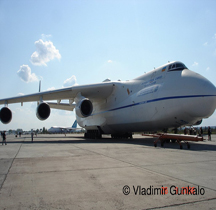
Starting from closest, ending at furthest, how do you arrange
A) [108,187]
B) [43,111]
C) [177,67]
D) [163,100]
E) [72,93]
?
[108,187]
[163,100]
[177,67]
[43,111]
[72,93]

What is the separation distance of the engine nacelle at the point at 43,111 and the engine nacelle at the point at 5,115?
3.04 metres

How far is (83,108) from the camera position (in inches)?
596

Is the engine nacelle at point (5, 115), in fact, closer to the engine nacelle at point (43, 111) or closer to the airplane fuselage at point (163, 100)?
the engine nacelle at point (43, 111)

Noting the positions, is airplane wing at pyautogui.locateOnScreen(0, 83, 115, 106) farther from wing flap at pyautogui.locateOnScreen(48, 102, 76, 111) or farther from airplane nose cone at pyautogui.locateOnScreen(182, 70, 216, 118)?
airplane nose cone at pyautogui.locateOnScreen(182, 70, 216, 118)

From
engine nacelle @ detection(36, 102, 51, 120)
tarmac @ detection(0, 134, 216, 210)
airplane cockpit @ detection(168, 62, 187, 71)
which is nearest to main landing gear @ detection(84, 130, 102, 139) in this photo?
engine nacelle @ detection(36, 102, 51, 120)

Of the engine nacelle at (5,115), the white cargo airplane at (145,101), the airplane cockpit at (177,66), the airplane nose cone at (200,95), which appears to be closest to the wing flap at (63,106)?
the white cargo airplane at (145,101)

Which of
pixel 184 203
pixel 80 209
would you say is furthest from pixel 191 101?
pixel 80 209

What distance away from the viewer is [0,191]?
10.0ft

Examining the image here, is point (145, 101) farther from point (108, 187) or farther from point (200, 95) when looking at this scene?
point (108, 187)

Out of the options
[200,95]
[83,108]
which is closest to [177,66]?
[200,95]

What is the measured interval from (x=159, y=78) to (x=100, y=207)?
10666 mm

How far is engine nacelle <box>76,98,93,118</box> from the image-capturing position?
48.8ft

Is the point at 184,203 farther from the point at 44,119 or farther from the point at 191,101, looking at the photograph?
the point at 44,119

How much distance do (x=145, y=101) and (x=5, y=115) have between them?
437 inches
